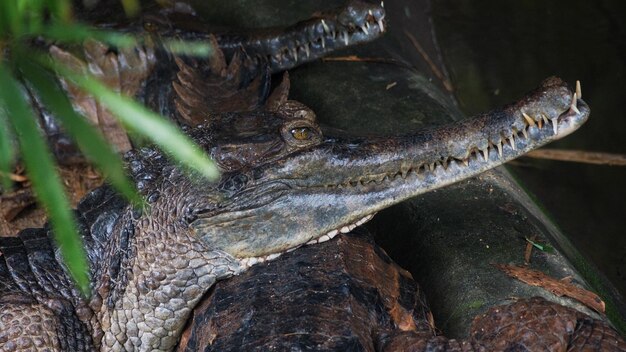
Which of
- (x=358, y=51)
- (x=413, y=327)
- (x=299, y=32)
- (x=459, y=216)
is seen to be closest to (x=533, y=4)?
(x=358, y=51)

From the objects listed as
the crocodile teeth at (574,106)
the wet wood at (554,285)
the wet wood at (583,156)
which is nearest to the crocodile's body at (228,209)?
the crocodile teeth at (574,106)

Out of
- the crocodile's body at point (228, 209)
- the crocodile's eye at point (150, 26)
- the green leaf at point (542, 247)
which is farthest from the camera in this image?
the crocodile's eye at point (150, 26)

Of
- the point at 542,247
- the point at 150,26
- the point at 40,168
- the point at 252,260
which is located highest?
the point at 150,26

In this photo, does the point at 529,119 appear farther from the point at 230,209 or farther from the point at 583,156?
the point at 583,156

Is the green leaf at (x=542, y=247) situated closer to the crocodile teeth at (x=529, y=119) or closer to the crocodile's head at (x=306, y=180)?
the crocodile's head at (x=306, y=180)

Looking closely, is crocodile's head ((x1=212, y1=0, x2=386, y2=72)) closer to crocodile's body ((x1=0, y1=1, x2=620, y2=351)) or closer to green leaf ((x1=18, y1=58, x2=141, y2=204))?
crocodile's body ((x1=0, y1=1, x2=620, y2=351))

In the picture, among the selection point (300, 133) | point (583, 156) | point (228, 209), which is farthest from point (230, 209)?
point (583, 156)
